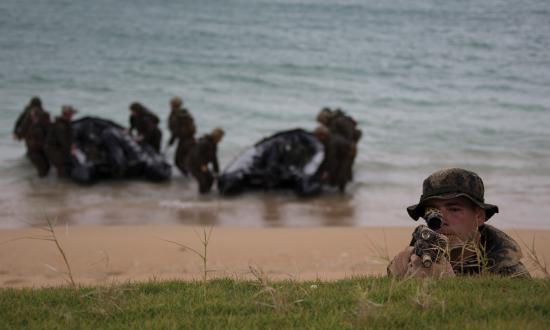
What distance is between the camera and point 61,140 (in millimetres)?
14930

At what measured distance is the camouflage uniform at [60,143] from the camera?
14.9 meters

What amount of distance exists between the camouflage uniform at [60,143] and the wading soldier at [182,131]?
185 centimetres

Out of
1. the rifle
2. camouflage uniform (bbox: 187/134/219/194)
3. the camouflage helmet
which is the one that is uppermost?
the camouflage helmet

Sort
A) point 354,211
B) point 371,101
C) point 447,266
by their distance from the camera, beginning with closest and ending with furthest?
point 447,266, point 354,211, point 371,101

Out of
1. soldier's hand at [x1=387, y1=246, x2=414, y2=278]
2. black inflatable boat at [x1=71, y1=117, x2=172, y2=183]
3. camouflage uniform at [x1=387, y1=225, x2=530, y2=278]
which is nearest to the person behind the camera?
soldier's hand at [x1=387, y1=246, x2=414, y2=278]

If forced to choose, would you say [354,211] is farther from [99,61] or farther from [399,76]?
[99,61]

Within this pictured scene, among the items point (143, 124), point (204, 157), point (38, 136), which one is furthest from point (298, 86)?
point (204, 157)

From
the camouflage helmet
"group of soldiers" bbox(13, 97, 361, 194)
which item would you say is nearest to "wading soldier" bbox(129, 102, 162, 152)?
"group of soldiers" bbox(13, 97, 361, 194)

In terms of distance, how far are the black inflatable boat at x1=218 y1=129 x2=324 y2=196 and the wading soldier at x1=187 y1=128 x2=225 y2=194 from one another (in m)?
0.26

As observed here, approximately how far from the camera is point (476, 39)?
25047 mm

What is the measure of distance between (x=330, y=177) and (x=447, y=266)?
34.2ft

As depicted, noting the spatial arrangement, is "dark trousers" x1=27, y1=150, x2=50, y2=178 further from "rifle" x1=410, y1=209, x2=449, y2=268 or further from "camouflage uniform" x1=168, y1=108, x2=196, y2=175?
"rifle" x1=410, y1=209, x2=449, y2=268

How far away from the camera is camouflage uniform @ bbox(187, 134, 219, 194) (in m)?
14.2

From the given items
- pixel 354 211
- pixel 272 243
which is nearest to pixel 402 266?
pixel 272 243
